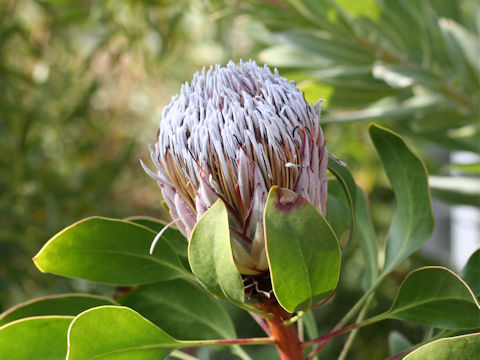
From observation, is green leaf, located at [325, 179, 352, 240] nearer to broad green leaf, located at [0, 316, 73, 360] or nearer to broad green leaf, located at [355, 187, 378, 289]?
broad green leaf, located at [355, 187, 378, 289]

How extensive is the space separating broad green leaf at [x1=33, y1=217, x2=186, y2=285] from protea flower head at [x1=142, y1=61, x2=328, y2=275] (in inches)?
2.3

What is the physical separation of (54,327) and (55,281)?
847 mm

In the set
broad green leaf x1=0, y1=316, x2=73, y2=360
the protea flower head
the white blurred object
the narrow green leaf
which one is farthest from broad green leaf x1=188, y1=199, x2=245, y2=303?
the white blurred object

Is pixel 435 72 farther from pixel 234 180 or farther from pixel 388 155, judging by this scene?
pixel 234 180

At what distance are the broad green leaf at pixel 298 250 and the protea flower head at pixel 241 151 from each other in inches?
1.0

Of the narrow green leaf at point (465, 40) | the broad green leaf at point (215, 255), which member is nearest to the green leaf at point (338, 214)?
the broad green leaf at point (215, 255)

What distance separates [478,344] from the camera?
1.15 feet

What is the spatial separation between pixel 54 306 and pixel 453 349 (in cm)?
32

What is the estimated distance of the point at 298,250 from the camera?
0.34 metres

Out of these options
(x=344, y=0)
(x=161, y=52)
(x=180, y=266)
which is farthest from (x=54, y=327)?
(x=161, y=52)

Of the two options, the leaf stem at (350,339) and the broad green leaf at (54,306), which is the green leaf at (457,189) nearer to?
the leaf stem at (350,339)

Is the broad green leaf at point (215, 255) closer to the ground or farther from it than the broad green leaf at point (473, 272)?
farther from it

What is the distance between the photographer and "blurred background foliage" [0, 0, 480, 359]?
791 millimetres

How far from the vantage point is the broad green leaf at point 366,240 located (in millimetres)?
515
